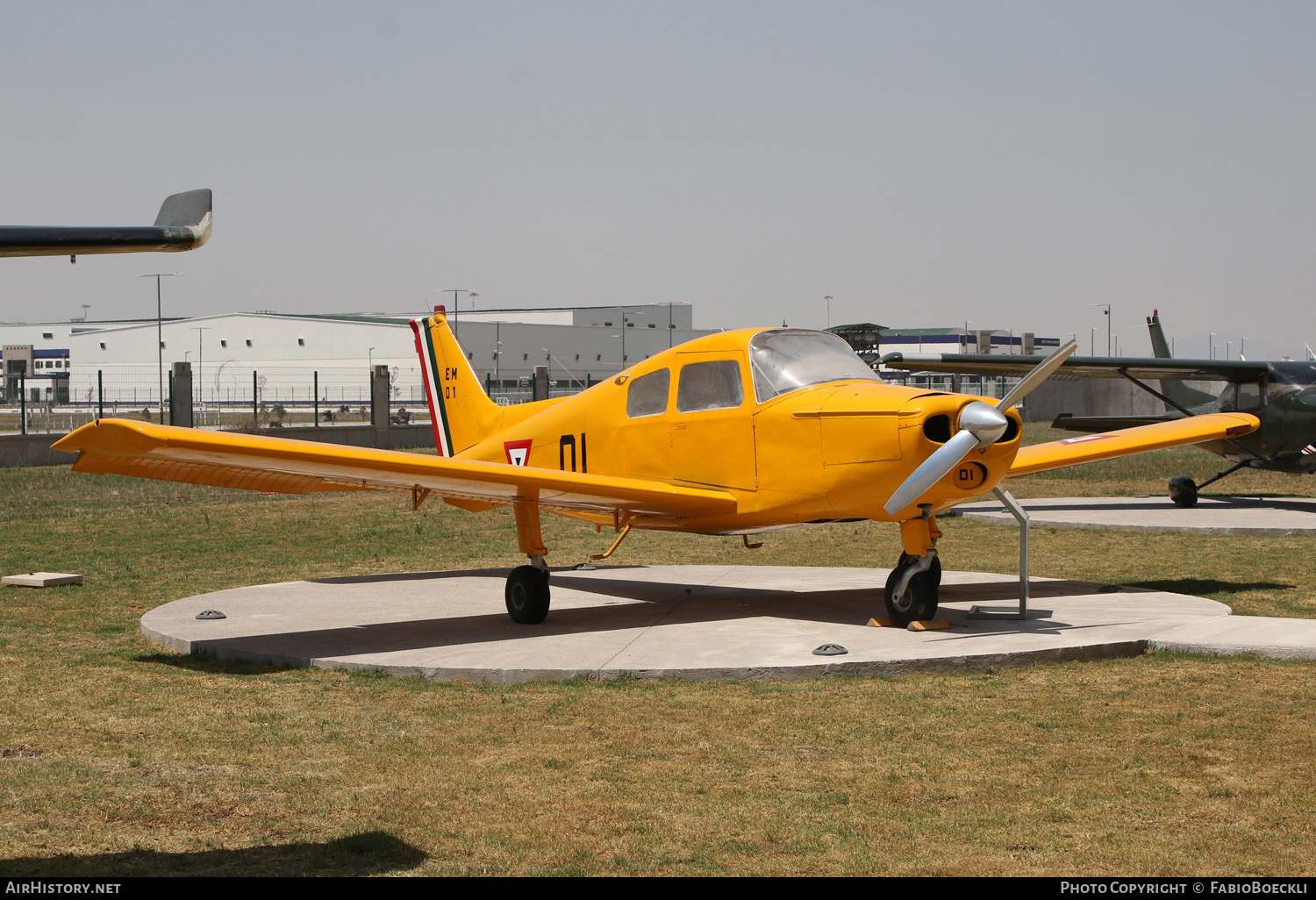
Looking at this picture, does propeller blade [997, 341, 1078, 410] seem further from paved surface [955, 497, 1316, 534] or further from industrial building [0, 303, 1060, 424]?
industrial building [0, 303, 1060, 424]

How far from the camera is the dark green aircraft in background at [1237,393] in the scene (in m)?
22.5

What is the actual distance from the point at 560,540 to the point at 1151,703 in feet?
41.4

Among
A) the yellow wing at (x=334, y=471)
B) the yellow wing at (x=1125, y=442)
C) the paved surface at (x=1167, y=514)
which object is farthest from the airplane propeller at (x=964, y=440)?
the paved surface at (x=1167, y=514)

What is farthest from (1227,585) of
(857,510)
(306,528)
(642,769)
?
(306,528)

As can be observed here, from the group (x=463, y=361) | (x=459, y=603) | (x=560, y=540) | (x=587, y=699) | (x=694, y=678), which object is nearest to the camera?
(x=587, y=699)

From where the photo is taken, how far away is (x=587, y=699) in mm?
7973

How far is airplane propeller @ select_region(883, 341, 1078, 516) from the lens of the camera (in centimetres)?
906

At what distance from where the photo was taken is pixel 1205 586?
13195 mm

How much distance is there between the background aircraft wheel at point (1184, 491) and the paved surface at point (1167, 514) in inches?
6.6

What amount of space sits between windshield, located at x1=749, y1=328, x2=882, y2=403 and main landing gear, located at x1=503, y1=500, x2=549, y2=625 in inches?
94.1

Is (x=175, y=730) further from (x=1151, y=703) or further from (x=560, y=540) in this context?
(x=560, y=540)

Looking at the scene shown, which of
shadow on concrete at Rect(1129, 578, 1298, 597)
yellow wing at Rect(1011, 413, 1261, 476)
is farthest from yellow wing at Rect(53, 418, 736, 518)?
shadow on concrete at Rect(1129, 578, 1298, 597)

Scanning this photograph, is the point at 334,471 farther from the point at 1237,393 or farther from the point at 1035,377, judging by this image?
the point at 1237,393

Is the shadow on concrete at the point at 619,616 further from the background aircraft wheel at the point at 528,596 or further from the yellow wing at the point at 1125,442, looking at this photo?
the yellow wing at the point at 1125,442
